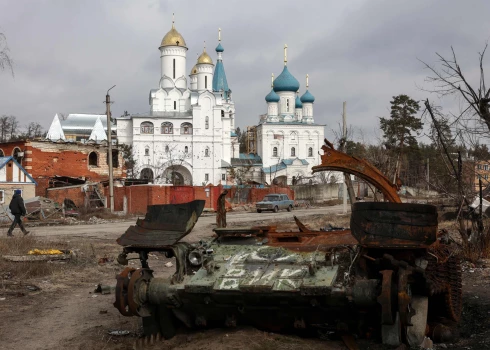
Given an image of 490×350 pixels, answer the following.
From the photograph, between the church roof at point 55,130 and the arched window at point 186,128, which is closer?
the arched window at point 186,128

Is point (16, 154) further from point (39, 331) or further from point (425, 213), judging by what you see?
point (425, 213)

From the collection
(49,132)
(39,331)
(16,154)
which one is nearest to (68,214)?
(16,154)

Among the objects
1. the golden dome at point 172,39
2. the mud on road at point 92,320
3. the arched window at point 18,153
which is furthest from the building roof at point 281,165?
the mud on road at point 92,320

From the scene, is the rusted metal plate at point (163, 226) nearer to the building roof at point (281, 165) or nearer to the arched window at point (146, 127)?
the arched window at point (146, 127)

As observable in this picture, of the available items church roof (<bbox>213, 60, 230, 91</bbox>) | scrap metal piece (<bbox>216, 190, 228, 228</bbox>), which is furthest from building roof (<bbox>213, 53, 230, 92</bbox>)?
scrap metal piece (<bbox>216, 190, 228, 228</bbox>)

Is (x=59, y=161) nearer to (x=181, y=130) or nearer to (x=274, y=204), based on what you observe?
(x=274, y=204)

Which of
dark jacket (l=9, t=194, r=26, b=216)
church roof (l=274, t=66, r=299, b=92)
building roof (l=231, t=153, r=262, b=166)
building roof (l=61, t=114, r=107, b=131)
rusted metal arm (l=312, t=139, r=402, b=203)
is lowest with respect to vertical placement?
dark jacket (l=9, t=194, r=26, b=216)

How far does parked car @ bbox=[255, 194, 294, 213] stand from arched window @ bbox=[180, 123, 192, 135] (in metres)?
30.9

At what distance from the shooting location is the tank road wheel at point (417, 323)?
22.1ft

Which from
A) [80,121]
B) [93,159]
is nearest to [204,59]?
[80,121]

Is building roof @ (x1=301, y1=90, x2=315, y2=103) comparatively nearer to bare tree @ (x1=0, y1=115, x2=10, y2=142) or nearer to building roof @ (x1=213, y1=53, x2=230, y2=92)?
building roof @ (x1=213, y1=53, x2=230, y2=92)

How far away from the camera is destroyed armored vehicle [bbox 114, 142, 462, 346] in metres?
6.43

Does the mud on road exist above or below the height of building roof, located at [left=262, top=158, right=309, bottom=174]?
below

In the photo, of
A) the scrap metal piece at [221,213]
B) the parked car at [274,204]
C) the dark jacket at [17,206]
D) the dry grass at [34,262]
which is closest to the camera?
the scrap metal piece at [221,213]
